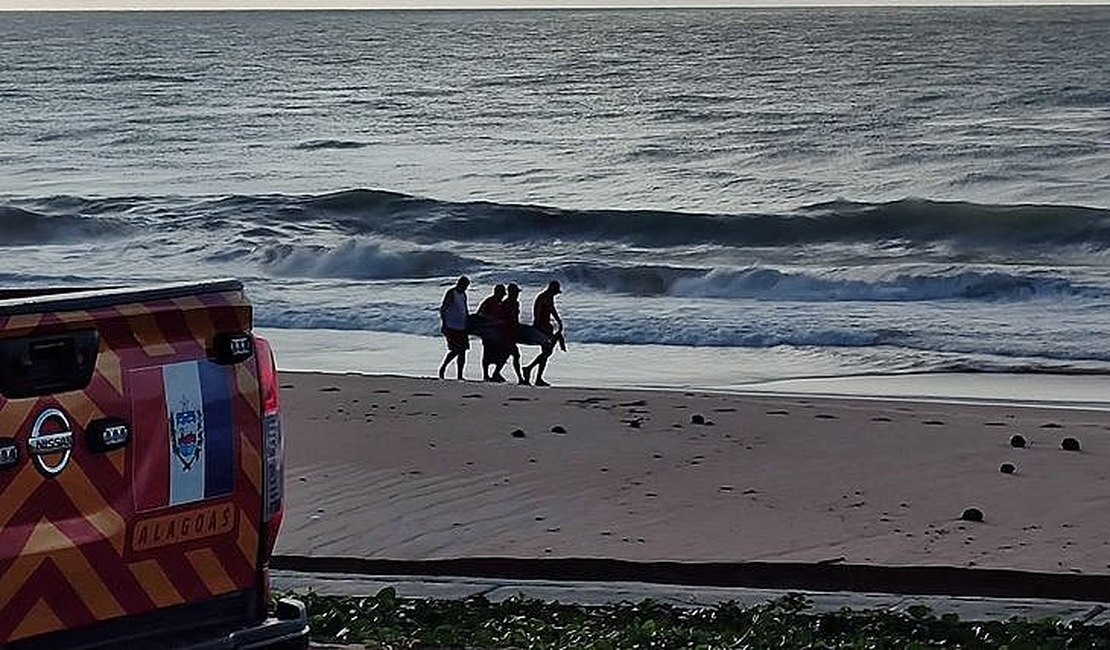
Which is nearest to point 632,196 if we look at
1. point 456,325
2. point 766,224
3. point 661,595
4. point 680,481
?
point 766,224

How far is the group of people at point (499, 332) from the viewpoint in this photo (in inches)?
748

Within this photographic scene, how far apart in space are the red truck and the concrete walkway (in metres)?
3.59

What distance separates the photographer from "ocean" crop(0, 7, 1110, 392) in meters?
26.2

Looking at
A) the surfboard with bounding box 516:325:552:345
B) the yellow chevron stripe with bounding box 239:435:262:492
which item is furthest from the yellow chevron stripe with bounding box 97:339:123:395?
the surfboard with bounding box 516:325:552:345

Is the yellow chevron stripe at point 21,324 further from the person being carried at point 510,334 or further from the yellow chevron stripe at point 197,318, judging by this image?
the person being carried at point 510,334

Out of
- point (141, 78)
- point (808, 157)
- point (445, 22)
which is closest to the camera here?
point (808, 157)

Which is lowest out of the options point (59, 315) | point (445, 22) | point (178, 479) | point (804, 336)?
point (804, 336)

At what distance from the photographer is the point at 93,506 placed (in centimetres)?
431

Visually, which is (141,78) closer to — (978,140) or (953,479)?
(978,140)

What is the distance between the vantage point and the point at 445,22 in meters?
183

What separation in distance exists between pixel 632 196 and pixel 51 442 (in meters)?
44.1

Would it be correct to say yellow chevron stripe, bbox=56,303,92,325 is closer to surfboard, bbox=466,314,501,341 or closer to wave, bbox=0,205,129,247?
surfboard, bbox=466,314,501,341

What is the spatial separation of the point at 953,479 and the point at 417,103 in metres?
71.8

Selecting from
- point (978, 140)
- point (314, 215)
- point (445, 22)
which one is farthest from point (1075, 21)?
point (314, 215)
